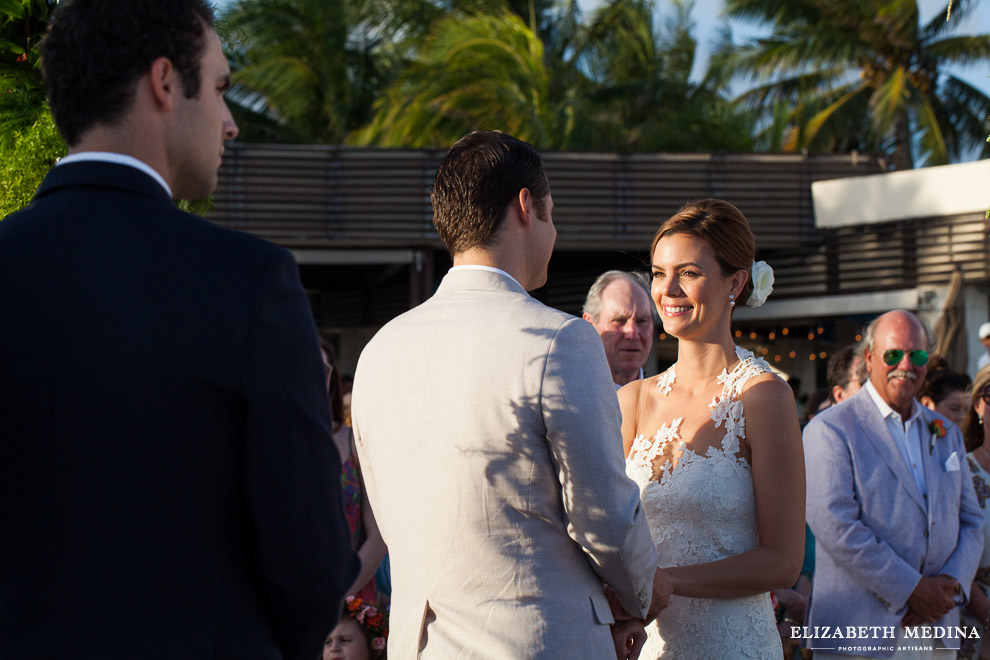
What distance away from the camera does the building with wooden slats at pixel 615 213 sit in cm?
1523

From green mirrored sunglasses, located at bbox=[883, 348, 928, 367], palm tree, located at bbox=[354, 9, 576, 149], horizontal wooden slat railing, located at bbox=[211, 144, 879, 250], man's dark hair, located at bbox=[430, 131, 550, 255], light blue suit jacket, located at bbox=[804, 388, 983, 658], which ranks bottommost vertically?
light blue suit jacket, located at bbox=[804, 388, 983, 658]

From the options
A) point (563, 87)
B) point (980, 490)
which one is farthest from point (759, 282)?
point (563, 87)

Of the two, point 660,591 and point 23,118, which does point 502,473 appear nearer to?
point 660,591

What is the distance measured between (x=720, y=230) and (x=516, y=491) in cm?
139

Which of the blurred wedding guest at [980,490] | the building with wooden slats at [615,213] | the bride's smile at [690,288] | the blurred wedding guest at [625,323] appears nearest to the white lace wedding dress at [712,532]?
the bride's smile at [690,288]

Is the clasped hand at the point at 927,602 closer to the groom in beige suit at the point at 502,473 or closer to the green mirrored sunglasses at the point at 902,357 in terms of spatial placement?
the green mirrored sunglasses at the point at 902,357

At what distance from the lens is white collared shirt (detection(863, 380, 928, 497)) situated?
16.2 ft

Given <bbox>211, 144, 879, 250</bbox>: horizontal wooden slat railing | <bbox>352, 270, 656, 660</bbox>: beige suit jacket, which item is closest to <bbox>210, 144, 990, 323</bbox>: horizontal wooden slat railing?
<bbox>211, 144, 879, 250</bbox>: horizontal wooden slat railing

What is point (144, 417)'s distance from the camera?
5.23 ft

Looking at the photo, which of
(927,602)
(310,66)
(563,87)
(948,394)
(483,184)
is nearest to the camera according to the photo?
(483,184)

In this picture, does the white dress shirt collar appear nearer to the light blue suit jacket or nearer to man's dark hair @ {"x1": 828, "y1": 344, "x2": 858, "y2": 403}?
the light blue suit jacket

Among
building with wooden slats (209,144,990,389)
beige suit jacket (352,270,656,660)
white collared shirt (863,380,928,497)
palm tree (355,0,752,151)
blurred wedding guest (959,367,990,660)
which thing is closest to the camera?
beige suit jacket (352,270,656,660)

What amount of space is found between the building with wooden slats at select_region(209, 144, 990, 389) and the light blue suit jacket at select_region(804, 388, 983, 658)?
1007 cm

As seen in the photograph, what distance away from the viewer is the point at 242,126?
904 inches
